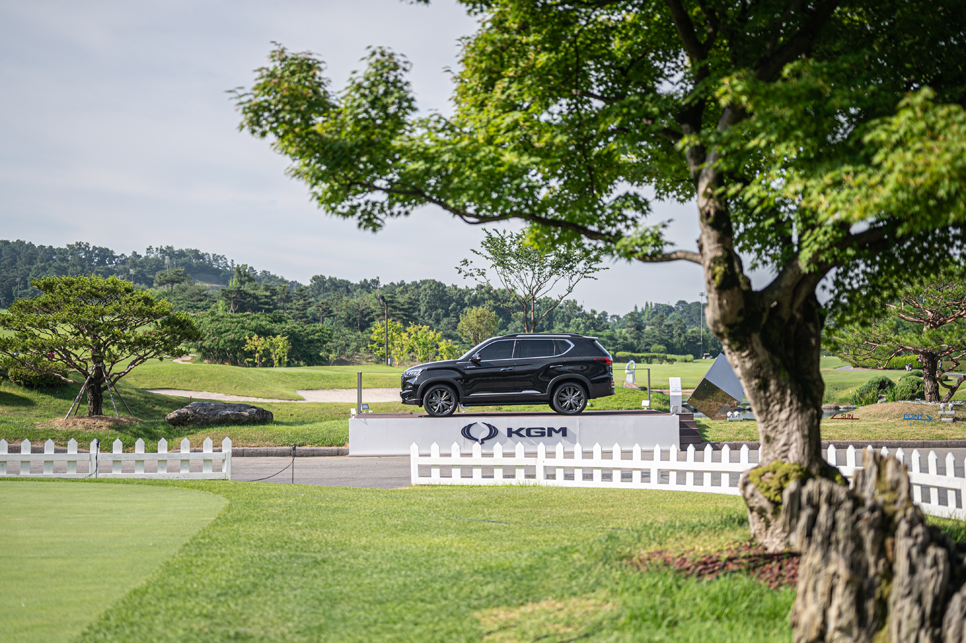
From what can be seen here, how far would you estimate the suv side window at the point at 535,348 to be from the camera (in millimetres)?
14352

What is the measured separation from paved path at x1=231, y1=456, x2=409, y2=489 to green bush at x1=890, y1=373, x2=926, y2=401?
74.9 feet

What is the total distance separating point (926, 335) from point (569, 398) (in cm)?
1304

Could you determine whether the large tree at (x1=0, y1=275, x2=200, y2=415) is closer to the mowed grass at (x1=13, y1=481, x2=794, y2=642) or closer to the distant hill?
the mowed grass at (x1=13, y1=481, x2=794, y2=642)

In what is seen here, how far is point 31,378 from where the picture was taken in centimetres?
2095

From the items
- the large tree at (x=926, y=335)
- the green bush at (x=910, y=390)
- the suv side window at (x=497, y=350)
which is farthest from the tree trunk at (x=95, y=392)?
the green bush at (x=910, y=390)

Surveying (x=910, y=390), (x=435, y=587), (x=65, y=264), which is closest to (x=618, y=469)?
(x=435, y=587)

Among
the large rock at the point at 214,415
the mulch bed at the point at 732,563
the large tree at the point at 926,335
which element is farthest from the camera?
the large tree at the point at 926,335

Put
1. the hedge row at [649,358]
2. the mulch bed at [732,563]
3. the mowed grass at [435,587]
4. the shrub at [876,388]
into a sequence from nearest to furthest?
the mowed grass at [435,587] < the mulch bed at [732,563] < the shrub at [876,388] < the hedge row at [649,358]

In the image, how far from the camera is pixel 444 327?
9288 centimetres

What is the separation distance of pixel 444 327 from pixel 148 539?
286ft

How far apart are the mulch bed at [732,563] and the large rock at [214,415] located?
52.1 feet

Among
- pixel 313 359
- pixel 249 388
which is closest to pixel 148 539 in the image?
pixel 249 388

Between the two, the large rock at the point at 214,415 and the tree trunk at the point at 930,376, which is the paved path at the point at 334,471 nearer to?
the large rock at the point at 214,415

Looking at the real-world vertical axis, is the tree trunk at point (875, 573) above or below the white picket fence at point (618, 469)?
above
